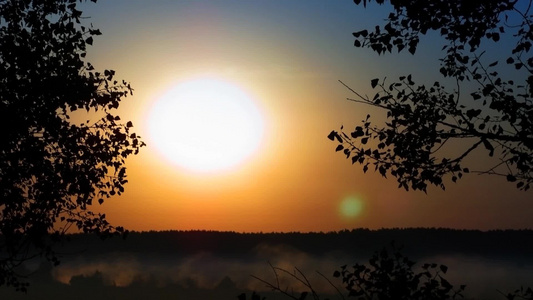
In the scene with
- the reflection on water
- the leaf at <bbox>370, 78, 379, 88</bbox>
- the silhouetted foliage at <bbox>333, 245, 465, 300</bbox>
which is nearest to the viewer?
the silhouetted foliage at <bbox>333, 245, 465, 300</bbox>

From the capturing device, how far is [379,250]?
9953 millimetres

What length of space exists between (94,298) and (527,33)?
4993 centimetres

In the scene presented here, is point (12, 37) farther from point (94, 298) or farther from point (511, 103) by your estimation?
point (94, 298)

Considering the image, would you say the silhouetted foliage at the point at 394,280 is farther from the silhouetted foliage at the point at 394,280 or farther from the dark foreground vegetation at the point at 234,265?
the dark foreground vegetation at the point at 234,265

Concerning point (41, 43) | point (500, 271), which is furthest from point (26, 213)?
point (500, 271)

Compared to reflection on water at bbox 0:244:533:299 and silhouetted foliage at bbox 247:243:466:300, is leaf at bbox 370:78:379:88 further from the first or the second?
reflection on water at bbox 0:244:533:299

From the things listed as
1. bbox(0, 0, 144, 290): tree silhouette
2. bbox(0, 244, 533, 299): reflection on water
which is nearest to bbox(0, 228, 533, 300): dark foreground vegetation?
bbox(0, 244, 533, 299): reflection on water

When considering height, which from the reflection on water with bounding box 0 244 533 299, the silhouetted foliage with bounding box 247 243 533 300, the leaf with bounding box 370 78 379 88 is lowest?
the silhouetted foliage with bounding box 247 243 533 300

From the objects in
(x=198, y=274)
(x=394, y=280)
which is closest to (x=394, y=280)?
(x=394, y=280)

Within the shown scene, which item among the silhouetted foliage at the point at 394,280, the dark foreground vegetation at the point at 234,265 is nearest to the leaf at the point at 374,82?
the silhouetted foliage at the point at 394,280

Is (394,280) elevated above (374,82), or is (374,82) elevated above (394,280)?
(374,82)

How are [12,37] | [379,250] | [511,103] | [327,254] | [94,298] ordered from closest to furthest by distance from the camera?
[379,250], [511,103], [12,37], [94,298], [327,254]

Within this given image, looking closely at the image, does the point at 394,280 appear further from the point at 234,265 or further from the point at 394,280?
the point at 234,265

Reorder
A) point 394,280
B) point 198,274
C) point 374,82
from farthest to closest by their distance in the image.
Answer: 1. point 198,274
2. point 374,82
3. point 394,280
